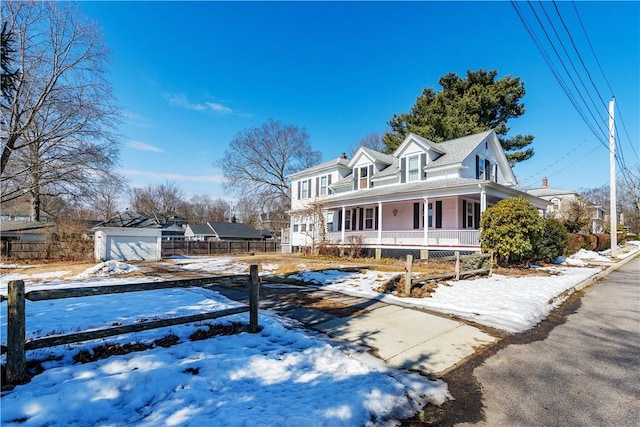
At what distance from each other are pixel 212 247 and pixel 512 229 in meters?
24.6

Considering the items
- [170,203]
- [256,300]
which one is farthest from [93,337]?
[170,203]

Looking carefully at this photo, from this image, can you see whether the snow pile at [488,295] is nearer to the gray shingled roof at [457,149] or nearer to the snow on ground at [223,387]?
the snow on ground at [223,387]

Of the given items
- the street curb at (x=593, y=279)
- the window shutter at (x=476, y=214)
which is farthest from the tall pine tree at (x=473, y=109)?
the street curb at (x=593, y=279)

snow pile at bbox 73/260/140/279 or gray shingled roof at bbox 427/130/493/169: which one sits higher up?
gray shingled roof at bbox 427/130/493/169

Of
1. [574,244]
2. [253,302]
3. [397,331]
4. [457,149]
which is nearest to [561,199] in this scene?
[574,244]

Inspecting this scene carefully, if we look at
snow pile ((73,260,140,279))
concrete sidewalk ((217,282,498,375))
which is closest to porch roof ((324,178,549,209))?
concrete sidewalk ((217,282,498,375))

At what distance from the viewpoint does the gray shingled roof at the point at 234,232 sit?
1690 inches

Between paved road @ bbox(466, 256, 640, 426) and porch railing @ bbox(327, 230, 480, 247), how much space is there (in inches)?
382

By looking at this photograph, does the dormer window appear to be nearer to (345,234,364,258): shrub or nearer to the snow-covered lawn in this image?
(345,234,364,258): shrub

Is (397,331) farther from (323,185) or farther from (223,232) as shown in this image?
(223,232)

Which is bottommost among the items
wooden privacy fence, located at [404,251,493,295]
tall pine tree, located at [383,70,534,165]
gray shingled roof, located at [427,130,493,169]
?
wooden privacy fence, located at [404,251,493,295]

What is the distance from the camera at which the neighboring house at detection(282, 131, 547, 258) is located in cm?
1679

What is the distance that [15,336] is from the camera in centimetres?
318

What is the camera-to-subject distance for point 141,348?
13.8ft
